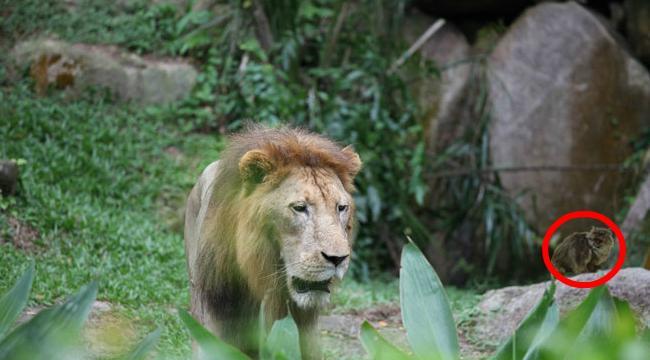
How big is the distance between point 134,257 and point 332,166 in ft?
10.5

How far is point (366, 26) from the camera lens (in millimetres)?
10133

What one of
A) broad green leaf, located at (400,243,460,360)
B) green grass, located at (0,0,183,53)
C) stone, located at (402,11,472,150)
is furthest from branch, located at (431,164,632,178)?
broad green leaf, located at (400,243,460,360)

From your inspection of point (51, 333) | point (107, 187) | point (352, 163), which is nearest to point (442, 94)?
point (107, 187)

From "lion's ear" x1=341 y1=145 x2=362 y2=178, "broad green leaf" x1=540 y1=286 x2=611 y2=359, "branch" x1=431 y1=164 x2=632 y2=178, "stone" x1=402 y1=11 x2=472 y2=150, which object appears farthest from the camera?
"stone" x1=402 y1=11 x2=472 y2=150

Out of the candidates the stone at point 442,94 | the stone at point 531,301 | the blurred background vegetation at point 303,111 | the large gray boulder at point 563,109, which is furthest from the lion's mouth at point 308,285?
the large gray boulder at point 563,109

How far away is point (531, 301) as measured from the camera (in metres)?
5.34

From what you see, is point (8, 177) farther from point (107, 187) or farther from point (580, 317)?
point (580, 317)

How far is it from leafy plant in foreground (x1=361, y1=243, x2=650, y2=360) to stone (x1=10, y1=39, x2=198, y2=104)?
7099mm

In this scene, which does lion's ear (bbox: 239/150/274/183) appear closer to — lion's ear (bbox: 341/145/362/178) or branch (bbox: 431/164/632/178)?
lion's ear (bbox: 341/145/362/178)

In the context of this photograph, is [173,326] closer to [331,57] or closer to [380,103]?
[380,103]

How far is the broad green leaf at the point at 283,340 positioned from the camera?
2.08 m

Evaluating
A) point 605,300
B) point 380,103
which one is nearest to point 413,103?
point 380,103

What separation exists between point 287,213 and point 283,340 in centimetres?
129

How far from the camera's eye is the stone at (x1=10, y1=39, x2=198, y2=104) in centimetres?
900
